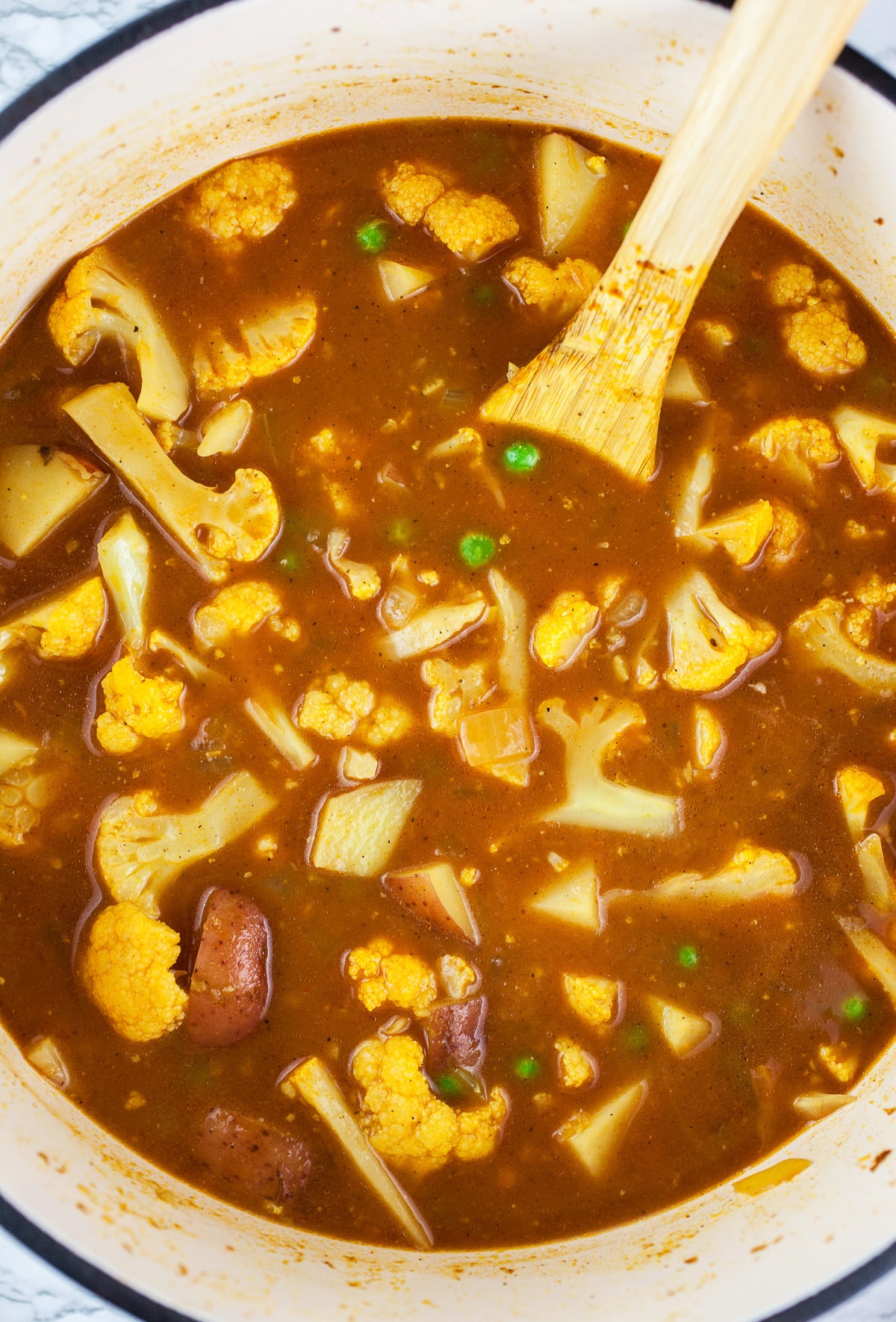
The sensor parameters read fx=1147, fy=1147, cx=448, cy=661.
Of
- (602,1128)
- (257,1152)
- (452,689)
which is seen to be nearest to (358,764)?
(452,689)

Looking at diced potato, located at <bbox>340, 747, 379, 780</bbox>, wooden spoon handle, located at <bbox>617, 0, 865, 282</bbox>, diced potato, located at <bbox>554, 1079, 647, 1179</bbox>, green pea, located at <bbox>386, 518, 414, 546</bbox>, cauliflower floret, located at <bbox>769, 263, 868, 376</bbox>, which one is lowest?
diced potato, located at <bbox>554, 1079, 647, 1179</bbox>

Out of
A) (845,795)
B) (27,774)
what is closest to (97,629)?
(27,774)

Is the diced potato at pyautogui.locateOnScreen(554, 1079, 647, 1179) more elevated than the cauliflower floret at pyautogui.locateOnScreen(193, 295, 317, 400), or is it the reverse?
the cauliflower floret at pyautogui.locateOnScreen(193, 295, 317, 400)

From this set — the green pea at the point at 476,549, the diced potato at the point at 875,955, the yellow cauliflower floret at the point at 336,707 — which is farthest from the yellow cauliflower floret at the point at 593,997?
the green pea at the point at 476,549

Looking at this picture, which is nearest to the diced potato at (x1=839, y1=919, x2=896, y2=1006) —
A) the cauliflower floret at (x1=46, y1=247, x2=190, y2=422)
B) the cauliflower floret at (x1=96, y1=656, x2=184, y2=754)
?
the cauliflower floret at (x1=96, y1=656, x2=184, y2=754)

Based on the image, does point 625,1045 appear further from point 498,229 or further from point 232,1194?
point 498,229

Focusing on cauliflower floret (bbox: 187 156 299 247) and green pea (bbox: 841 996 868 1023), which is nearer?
cauliflower floret (bbox: 187 156 299 247)

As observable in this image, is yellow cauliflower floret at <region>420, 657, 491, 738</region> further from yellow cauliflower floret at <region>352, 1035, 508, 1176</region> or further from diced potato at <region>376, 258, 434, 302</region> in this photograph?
diced potato at <region>376, 258, 434, 302</region>

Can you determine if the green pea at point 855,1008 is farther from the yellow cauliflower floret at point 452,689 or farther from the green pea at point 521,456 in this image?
the green pea at point 521,456
